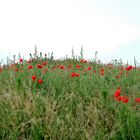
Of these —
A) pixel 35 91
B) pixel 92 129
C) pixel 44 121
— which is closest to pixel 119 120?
pixel 92 129

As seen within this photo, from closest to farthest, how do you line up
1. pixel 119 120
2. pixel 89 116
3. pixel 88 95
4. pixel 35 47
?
pixel 119 120
pixel 89 116
pixel 88 95
pixel 35 47

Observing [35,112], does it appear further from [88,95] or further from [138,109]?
[138,109]

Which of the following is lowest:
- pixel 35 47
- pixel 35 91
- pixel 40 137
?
pixel 40 137

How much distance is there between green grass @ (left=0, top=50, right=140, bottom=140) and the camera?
4734 millimetres

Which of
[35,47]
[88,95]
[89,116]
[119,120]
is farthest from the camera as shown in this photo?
[35,47]

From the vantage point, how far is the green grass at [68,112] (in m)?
4.73

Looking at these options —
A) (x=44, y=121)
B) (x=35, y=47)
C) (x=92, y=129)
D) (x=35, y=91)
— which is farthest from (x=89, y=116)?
(x=35, y=47)

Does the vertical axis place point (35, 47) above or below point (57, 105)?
above

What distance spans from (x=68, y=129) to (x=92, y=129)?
1.05ft

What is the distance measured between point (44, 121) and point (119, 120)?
102 cm

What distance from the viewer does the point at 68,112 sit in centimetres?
526

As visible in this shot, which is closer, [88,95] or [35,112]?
[35,112]

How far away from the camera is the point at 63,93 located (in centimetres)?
582

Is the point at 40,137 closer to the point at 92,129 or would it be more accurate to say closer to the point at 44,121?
the point at 44,121
